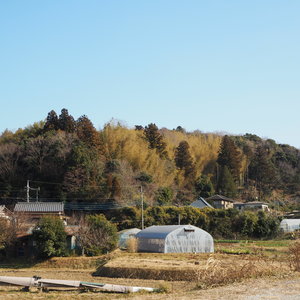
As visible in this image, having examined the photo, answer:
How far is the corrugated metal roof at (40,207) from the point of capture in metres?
32.5

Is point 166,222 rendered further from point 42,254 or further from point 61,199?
point 42,254

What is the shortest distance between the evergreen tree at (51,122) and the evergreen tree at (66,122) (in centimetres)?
38

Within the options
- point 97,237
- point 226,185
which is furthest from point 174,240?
point 226,185

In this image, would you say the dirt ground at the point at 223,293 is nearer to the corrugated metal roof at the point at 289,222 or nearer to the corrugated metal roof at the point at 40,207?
the corrugated metal roof at the point at 40,207

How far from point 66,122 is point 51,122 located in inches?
58.1

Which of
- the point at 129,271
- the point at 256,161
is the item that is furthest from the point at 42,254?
the point at 256,161

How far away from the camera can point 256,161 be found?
1977 inches

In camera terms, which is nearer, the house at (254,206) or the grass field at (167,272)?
the grass field at (167,272)

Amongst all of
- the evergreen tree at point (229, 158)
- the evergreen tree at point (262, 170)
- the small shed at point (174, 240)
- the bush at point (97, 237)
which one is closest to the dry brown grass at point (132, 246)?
the small shed at point (174, 240)

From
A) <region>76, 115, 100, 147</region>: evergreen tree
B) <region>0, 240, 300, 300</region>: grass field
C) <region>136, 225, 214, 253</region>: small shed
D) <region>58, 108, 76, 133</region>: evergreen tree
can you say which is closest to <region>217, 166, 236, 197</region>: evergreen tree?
<region>76, 115, 100, 147</region>: evergreen tree

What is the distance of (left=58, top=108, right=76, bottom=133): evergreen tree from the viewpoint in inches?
1694

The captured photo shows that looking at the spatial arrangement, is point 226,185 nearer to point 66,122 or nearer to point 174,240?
point 66,122

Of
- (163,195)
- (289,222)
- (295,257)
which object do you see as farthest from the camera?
(163,195)

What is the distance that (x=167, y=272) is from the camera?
17.5 metres
